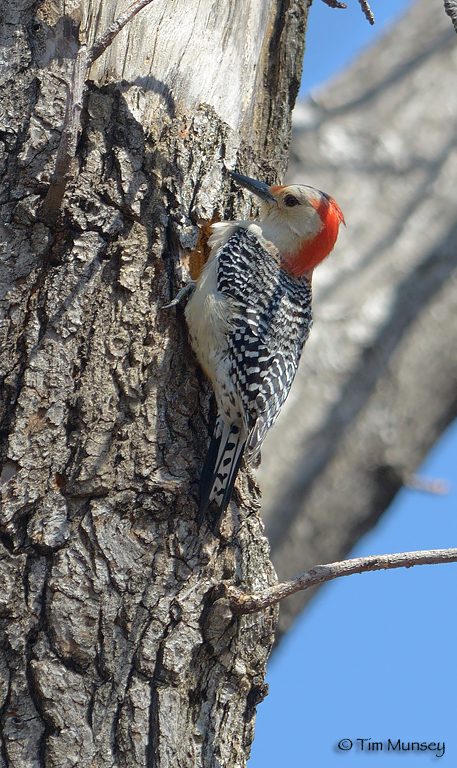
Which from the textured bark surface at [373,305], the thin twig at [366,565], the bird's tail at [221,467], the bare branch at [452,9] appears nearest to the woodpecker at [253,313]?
the bird's tail at [221,467]

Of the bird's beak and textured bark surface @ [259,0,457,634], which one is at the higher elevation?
textured bark surface @ [259,0,457,634]

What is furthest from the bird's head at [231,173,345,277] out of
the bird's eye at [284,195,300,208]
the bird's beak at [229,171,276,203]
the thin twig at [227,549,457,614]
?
the thin twig at [227,549,457,614]

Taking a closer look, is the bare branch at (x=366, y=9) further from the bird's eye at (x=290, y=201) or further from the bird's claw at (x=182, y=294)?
the bird's claw at (x=182, y=294)

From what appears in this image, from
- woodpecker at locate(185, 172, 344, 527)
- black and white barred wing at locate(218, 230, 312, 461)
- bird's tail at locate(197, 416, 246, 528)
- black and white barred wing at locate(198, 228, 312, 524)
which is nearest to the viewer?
bird's tail at locate(197, 416, 246, 528)

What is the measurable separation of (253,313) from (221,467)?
890 mm

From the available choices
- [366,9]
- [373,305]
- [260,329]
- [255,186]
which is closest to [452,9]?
[366,9]

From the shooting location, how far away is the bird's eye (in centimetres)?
407

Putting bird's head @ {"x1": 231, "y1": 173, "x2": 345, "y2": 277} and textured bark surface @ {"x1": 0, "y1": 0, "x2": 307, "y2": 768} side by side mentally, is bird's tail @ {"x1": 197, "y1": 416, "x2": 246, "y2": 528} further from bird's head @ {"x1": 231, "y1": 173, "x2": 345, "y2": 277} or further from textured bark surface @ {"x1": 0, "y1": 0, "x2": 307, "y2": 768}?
bird's head @ {"x1": 231, "y1": 173, "x2": 345, "y2": 277}

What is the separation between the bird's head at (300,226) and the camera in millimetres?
4074

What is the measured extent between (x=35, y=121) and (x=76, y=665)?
1.91 m

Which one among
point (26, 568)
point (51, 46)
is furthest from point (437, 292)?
point (26, 568)

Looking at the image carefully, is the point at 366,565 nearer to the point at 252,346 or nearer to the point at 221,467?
the point at 221,467

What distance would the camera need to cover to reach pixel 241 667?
2766 mm

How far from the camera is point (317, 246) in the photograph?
412cm
